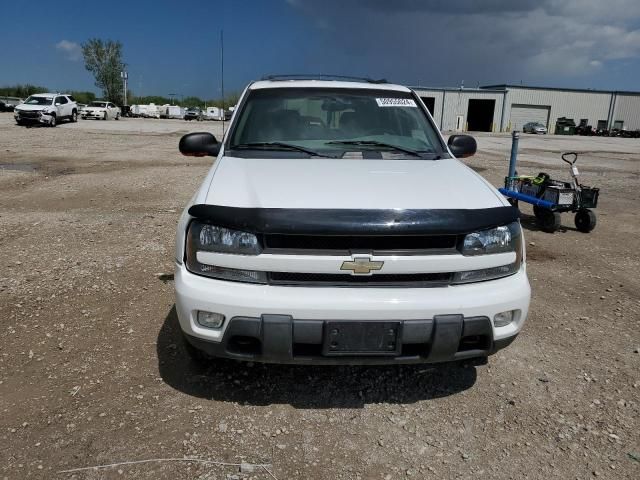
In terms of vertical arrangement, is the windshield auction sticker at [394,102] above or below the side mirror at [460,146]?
above

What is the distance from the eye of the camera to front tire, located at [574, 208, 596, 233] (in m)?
6.79

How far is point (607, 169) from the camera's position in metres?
15.5

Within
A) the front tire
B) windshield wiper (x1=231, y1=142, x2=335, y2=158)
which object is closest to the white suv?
windshield wiper (x1=231, y1=142, x2=335, y2=158)

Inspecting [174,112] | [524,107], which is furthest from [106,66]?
[524,107]

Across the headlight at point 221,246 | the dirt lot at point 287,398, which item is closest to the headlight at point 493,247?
the dirt lot at point 287,398

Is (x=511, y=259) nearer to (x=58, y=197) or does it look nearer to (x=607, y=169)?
(x=58, y=197)

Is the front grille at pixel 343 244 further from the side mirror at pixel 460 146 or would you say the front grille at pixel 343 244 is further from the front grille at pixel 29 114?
the front grille at pixel 29 114

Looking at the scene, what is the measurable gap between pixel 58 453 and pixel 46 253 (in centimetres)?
336

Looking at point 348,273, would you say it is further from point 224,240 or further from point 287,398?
point 287,398

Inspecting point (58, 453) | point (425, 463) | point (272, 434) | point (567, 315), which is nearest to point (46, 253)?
point (58, 453)

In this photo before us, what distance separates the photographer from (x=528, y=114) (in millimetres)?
55781

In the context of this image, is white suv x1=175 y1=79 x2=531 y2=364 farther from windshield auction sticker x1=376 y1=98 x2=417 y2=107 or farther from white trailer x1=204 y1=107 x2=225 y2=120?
white trailer x1=204 y1=107 x2=225 y2=120

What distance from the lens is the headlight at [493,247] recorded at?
246 centimetres

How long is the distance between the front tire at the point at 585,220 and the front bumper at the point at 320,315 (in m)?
5.12
